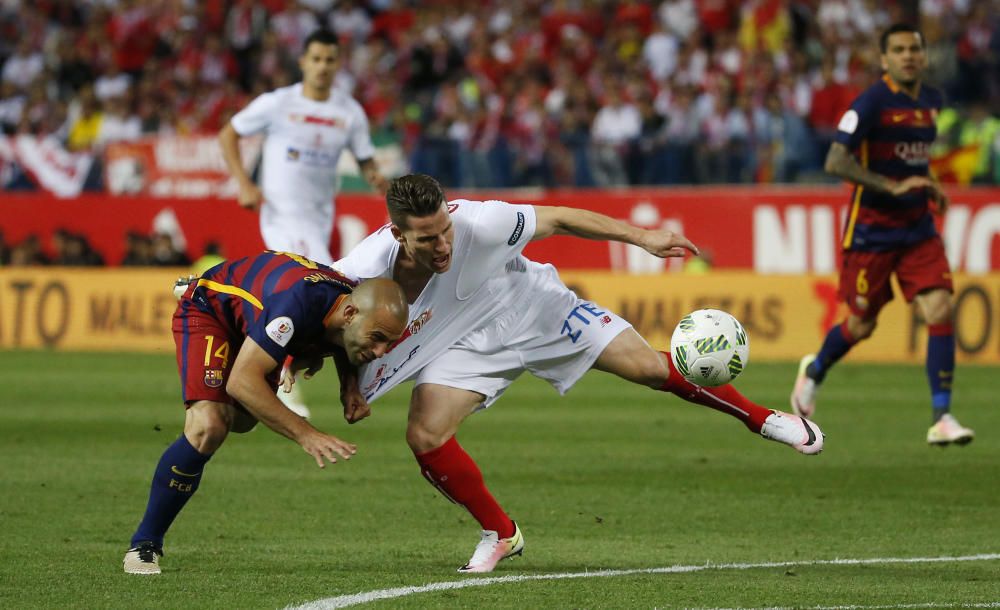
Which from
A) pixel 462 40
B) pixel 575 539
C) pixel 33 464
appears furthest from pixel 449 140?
pixel 575 539

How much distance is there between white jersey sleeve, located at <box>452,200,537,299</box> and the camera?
707 cm

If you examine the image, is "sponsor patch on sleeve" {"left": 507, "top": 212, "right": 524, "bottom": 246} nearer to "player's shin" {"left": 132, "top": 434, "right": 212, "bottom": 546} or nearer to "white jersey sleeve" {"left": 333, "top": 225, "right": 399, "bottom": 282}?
"white jersey sleeve" {"left": 333, "top": 225, "right": 399, "bottom": 282}

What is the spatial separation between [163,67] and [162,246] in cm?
630

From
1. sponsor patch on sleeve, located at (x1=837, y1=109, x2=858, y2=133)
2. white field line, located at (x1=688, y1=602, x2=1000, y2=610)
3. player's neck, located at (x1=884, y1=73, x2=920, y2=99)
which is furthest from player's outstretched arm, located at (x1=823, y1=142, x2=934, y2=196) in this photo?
white field line, located at (x1=688, y1=602, x2=1000, y2=610)

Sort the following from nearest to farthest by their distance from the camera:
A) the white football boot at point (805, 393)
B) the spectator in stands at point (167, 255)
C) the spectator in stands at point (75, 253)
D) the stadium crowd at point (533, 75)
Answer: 1. the white football boot at point (805, 393)
2. the stadium crowd at point (533, 75)
3. the spectator in stands at point (167, 255)
4. the spectator in stands at point (75, 253)

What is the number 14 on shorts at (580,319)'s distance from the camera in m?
7.38

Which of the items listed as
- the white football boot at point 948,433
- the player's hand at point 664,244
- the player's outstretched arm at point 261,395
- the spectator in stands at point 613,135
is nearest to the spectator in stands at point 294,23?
the spectator in stands at point 613,135

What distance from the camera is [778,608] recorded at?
5852 mm

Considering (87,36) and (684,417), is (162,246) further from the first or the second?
(684,417)

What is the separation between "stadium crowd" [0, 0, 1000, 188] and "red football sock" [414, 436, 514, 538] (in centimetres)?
1435

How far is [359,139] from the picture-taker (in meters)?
12.7

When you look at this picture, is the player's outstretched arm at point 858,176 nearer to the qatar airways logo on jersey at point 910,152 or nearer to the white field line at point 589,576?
the qatar airways logo on jersey at point 910,152

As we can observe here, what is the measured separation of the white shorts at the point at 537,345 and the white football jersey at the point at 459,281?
0.19 feet

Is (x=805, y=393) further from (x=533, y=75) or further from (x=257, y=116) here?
(x=533, y=75)
